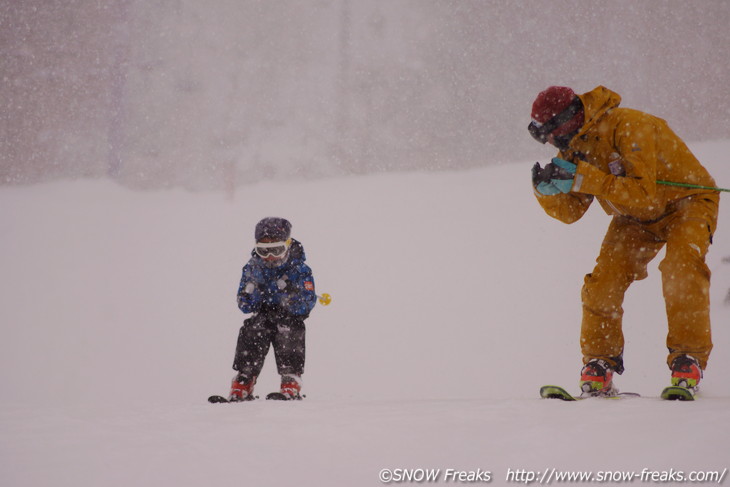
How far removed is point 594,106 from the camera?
2752 mm

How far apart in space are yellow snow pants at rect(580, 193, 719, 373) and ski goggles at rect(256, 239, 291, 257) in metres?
1.83

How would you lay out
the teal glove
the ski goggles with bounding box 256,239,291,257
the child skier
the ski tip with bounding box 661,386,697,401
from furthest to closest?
1. the ski goggles with bounding box 256,239,291,257
2. the child skier
3. the teal glove
4. the ski tip with bounding box 661,386,697,401

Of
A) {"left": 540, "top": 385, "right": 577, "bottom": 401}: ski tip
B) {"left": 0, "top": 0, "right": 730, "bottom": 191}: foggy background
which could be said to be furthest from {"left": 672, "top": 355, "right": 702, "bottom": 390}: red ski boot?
{"left": 0, "top": 0, "right": 730, "bottom": 191}: foggy background

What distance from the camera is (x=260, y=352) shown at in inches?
142

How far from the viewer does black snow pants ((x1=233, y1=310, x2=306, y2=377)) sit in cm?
359

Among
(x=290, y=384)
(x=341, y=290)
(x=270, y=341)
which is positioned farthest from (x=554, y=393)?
(x=341, y=290)

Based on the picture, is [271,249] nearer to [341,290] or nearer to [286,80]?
[341,290]

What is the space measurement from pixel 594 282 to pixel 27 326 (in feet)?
29.0

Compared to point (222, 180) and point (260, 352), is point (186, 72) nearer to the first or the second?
point (222, 180)

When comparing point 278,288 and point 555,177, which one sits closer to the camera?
point 555,177

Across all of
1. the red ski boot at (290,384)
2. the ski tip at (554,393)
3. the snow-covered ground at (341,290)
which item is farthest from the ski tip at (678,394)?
the snow-covered ground at (341,290)

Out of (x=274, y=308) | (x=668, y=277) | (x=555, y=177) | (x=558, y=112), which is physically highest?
(x=558, y=112)

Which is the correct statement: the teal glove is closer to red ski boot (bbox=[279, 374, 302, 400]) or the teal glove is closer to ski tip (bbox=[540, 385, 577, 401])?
ski tip (bbox=[540, 385, 577, 401])

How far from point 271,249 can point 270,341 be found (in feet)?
1.93
